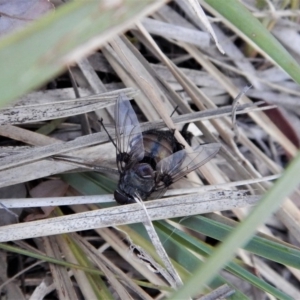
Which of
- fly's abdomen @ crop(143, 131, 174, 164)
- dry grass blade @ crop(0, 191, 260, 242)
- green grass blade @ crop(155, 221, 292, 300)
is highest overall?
fly's abdomen @ crop(143, 131, 174, 164)

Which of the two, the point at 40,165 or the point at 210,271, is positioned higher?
the point at 40,165

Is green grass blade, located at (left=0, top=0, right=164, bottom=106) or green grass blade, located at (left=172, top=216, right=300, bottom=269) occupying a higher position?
green grass blade, located at (left=0, top=0, right=164, bottom=106)

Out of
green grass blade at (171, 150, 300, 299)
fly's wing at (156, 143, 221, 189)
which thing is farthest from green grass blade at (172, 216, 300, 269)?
green grass blade at (171, 150, 300, 299)

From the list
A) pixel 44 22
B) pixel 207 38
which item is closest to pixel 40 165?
pixel 207 38

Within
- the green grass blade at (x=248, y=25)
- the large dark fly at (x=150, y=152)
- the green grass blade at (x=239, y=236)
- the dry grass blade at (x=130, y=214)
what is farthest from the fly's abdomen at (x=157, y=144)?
the green grass blade at (x=239, y=236)

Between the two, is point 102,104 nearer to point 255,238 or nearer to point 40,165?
point 40,165

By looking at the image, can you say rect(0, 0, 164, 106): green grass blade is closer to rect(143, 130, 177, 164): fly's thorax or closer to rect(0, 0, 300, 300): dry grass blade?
rect(0, 0, 300, 300): dry grass blade
